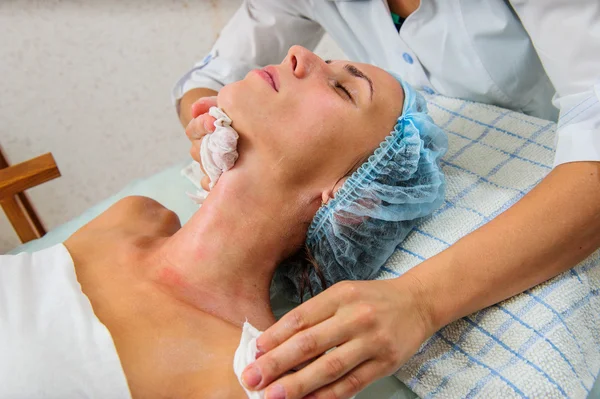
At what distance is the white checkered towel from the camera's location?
3.48 ft

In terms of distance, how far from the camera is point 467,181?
139cm

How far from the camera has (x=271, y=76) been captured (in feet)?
4.05

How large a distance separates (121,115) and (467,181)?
1.88m

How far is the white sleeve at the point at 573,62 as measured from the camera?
1.09 m

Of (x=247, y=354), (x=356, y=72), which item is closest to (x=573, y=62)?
(x=356, y=72)

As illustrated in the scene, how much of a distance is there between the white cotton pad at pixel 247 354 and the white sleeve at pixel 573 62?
0.72 metres

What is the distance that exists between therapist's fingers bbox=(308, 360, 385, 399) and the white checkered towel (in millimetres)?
266

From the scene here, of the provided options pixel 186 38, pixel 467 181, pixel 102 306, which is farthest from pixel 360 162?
pixel 186 38

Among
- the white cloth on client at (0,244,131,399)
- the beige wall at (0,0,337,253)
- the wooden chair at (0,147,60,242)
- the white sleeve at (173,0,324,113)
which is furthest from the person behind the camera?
the beige wall at (0,0,337,253)

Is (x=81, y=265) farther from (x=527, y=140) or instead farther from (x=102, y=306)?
(x=527, y=140)

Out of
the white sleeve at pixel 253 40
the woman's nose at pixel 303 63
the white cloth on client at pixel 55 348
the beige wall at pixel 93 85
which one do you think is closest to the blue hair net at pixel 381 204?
the woman's nose at pixel 303 63

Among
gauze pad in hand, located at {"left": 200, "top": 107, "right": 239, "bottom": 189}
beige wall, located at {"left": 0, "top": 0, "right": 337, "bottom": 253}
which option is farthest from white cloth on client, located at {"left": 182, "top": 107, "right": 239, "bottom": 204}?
beige wall, located at {"left": 0, "top": 0, "right": 337, "bottom": 253}

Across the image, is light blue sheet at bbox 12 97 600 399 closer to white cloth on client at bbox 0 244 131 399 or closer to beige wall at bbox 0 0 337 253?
white cloth on client at bbox 0 244 131 399

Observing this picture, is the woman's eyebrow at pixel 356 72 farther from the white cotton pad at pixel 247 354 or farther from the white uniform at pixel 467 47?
the white cotton pad at pixel 247 354
